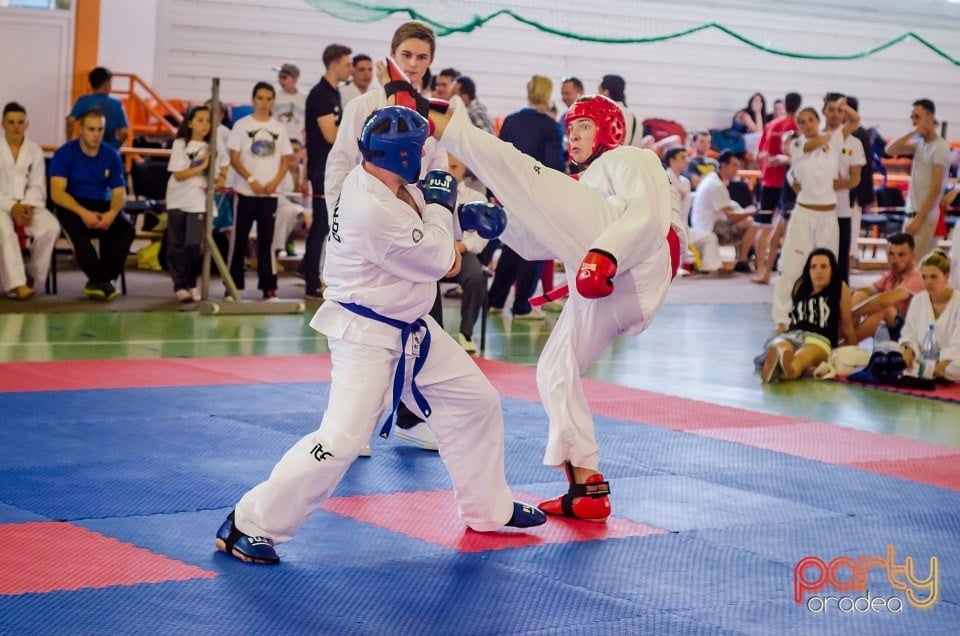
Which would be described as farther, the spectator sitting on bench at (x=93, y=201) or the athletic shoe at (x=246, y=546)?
the spectator sitting on bench at (x=93, y=201)

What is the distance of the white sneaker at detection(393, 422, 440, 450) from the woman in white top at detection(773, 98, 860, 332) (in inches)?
208

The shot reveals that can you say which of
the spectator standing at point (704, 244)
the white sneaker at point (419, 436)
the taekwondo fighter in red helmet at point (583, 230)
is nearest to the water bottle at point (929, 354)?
the white sneaker at point (419, 436)

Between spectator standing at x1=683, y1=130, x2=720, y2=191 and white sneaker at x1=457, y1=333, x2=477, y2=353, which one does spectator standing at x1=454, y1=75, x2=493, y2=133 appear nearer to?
white sneaker at x1=457, y1=333, x2=477, y2=353

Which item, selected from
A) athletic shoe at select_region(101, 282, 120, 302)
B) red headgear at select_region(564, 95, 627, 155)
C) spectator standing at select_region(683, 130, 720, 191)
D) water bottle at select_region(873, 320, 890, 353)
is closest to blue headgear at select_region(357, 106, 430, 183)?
red headgear at select_region(564, 95, 627, 155)

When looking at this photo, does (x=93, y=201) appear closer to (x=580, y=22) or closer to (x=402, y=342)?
(x=580, y=22)

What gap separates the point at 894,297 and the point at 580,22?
3.07 metres

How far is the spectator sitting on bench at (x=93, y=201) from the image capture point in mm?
10688

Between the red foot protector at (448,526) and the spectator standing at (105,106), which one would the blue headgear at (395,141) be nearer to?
the red foot protector at (448,526)

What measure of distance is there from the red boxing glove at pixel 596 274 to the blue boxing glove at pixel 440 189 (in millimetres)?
533

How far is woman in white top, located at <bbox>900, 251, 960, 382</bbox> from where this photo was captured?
8695 millimetres

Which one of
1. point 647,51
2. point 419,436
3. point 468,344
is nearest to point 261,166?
point 468,344

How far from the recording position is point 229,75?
16.8 metres

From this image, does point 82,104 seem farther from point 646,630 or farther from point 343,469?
point 646,630

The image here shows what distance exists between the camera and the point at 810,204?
10609mm
